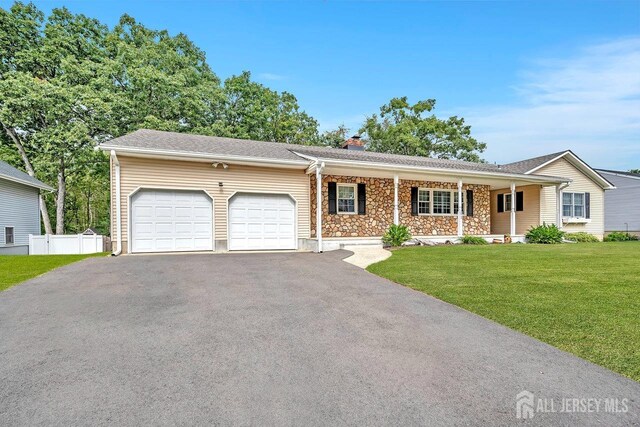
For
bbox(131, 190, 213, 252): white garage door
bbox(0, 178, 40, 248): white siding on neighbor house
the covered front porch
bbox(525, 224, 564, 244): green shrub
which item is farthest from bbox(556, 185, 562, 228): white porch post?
bbox(0, 178, 40, 248): white siding on neighbor house

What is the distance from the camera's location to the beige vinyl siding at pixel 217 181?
10102 mm

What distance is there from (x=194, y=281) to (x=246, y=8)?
448 inches

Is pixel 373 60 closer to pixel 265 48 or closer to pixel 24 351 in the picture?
pixel 265 48

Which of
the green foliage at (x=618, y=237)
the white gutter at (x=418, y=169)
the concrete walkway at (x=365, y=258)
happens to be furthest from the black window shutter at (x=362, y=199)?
the green foliage at (x=618, y=237)

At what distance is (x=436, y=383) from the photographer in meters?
2.37

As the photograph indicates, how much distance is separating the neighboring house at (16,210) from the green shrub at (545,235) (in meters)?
24.0

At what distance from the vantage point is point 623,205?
19859mm

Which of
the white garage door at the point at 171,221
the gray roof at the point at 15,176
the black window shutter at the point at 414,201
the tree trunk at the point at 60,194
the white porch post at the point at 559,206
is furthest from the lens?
the tree trunk at the point at 60,194

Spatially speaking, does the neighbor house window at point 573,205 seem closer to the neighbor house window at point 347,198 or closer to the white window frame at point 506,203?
the white window frame at point 506,203

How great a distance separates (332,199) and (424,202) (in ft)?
14.9

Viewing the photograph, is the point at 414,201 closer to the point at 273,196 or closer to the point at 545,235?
the point at 545,235

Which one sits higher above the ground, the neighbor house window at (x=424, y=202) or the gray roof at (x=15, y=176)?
the gray roof at (x=15, y=176)

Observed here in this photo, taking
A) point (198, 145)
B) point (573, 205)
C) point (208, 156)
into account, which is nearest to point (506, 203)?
point (573, 205)

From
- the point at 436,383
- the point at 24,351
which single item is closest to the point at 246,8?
the point at 24,351
